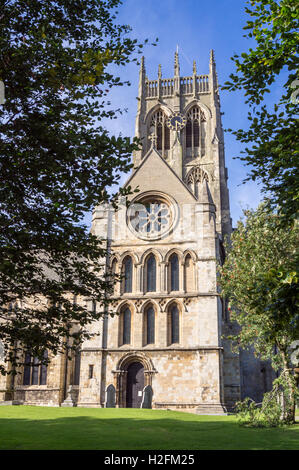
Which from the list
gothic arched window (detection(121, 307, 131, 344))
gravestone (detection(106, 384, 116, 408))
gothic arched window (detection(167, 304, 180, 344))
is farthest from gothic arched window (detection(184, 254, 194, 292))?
gravestone (detection(106, 384, 116, 408))

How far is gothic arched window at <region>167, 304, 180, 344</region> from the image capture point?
30156 mm

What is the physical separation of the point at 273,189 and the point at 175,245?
20.0m

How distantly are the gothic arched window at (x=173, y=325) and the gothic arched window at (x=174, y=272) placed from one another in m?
1.38

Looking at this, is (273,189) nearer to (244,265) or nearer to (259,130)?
(259,130)

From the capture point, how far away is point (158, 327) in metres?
30.3

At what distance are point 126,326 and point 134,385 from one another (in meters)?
3.95

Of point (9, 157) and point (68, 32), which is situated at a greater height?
point (68, 32)

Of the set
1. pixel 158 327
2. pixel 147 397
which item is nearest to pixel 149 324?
pixel 158 327

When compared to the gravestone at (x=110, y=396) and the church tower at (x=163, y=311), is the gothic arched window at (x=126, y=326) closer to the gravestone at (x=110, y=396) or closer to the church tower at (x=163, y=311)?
the church tower at (x=163, y=311)

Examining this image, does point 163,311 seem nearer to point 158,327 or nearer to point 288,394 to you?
point 158,327

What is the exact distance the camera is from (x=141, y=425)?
16688 mm

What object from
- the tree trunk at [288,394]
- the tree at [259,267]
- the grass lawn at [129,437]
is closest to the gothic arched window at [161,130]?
the tree at [259,267]

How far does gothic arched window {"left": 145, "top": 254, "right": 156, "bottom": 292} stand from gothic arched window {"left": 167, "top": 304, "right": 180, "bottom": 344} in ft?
6.65
